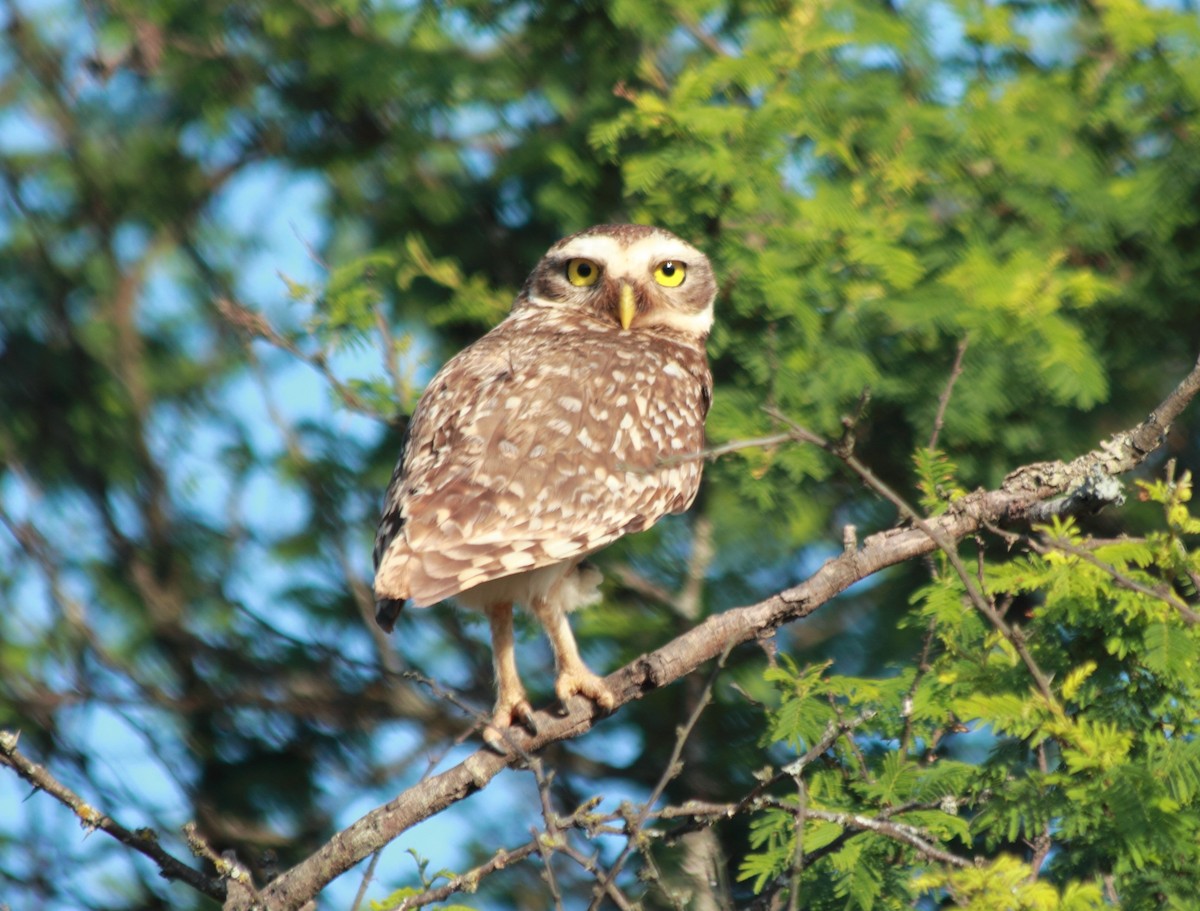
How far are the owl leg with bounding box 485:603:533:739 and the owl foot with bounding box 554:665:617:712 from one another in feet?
0.37

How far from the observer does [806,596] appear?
11.0 feet

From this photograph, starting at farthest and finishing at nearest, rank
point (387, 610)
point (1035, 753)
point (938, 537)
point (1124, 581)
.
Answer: point (387, 610) → point (1035, 753) → point (938, 537) → point (1124, 581)

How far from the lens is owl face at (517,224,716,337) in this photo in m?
5.27

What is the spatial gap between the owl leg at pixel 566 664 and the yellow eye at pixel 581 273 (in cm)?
140

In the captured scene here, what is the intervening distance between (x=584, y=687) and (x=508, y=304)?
2.39 meters

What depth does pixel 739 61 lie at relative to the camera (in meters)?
5.66

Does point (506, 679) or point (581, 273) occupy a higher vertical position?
point (581, 273)

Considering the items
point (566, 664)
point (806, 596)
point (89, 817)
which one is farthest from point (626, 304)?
point (89, 817)

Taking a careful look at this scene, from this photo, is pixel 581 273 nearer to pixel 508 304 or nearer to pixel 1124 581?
pixel 508 304

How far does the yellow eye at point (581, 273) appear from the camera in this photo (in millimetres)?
5340

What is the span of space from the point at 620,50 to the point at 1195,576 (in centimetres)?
416

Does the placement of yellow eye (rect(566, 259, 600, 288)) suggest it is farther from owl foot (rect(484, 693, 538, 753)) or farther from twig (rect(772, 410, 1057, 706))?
twig (rect(772, 410, 1057, 706))

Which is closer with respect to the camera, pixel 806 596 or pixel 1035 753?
pixel 806 596

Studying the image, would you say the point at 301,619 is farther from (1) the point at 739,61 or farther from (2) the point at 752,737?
(1) the point at 739,61
